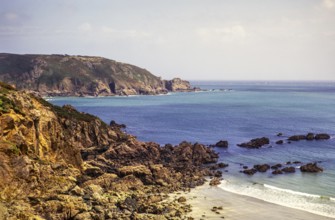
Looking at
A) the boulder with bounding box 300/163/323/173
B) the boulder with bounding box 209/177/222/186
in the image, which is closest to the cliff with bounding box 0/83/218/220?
the boulder with bounding box 209/177/222/186

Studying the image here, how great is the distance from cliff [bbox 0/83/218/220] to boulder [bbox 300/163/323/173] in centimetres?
1645

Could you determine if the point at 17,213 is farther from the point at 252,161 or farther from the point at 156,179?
the point at 252,161

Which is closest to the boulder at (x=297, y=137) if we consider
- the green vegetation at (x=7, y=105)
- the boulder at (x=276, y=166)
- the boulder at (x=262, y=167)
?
the boulder at (x=276, y=166)

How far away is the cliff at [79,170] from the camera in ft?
118

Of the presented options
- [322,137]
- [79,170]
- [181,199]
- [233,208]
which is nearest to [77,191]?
[79,170]

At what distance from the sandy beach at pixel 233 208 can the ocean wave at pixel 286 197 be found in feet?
4.82

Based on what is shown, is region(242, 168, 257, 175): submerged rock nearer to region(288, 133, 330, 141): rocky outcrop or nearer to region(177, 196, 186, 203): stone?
region(177, 196, 186, 203): stone

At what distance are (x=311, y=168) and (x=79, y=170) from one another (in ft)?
130

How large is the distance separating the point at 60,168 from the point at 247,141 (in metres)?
55.7

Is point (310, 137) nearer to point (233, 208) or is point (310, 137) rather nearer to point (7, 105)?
point (233, 208)

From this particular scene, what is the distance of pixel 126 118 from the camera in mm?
133625

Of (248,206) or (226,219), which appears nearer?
(226,219)

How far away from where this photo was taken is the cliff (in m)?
36.1

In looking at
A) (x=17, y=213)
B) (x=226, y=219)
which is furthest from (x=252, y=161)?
(x=17, y=213)
